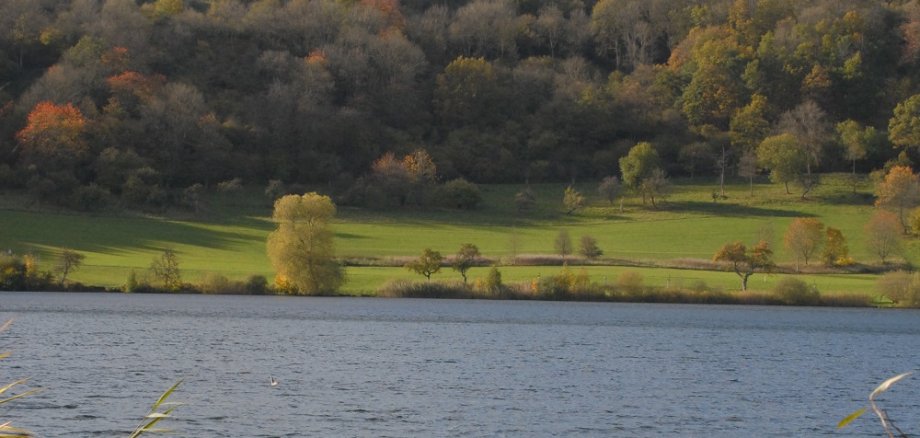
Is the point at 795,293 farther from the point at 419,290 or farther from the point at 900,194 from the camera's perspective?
the point at 900,194

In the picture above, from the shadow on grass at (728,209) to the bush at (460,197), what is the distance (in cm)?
1892

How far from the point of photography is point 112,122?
A: 11438 cm

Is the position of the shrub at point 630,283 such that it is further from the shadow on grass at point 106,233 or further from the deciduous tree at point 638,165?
the deciduous tree at point 638,165

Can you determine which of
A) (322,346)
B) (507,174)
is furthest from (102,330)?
(507,174)

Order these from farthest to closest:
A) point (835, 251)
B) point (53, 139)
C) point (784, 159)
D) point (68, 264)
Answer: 1. point (784, 159)
2. point (53, 139)
3. point (835, 251)
4. point (68, 264)

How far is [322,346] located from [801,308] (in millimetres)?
38140

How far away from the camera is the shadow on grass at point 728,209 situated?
108m

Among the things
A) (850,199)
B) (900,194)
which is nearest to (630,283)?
(900,194)

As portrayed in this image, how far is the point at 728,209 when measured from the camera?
110 metres

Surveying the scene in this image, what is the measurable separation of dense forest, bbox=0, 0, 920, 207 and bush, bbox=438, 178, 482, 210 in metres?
11.8

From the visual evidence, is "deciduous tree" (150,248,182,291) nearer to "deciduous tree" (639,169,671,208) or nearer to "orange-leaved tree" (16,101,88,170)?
"orange-leaved tree" (16,101,88,170)

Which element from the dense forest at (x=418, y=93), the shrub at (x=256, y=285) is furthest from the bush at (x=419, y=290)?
the dense forest at (x=418, y=93)

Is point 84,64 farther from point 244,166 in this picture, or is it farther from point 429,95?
point 429,95

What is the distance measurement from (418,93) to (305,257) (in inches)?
2769
